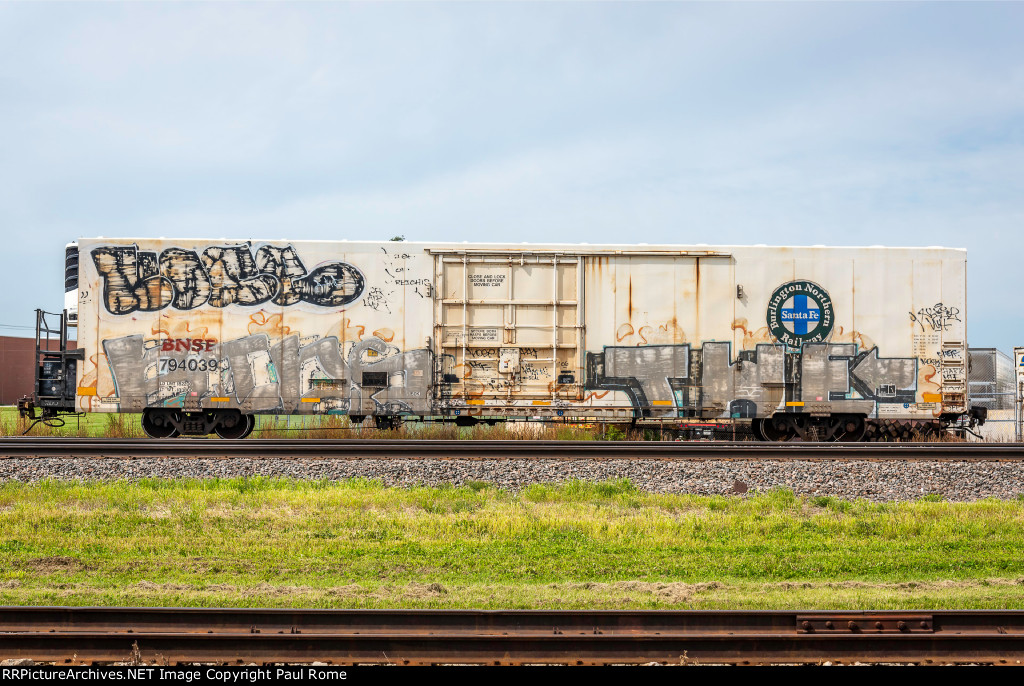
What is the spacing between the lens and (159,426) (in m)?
14.1

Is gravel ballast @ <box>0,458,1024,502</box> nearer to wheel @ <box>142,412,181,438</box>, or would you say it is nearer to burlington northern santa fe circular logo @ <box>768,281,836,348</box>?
wheel @ <box>142,412,181,438</box>

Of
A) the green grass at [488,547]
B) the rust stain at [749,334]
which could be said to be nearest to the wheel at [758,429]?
the rust stain at [749,334]

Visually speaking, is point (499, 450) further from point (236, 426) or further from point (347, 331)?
point (236, 426)

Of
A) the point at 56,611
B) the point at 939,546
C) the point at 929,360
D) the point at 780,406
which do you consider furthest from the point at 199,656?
the point at 929,360

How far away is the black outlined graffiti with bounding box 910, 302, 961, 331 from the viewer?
1395cm

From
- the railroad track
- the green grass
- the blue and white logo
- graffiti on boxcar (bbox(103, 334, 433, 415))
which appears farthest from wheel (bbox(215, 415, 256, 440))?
the blue and white logo

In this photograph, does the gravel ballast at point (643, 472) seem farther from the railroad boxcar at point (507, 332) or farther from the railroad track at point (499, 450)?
the railroad boxcar at point (507, 332)

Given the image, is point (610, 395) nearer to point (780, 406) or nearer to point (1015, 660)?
point (780, 406)

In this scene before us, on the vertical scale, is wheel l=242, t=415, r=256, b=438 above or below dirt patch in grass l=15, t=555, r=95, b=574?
above

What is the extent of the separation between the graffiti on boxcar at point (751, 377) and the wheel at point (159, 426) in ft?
28.0

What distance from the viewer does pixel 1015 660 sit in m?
4.66

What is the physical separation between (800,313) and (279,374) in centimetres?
1028

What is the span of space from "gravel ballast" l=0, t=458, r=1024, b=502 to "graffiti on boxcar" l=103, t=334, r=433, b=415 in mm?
2809

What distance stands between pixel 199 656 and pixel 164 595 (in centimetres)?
158
